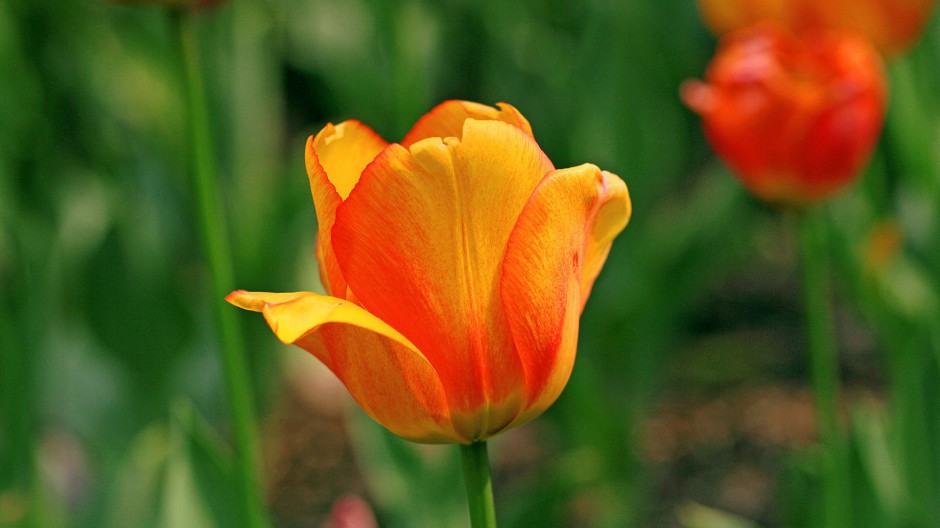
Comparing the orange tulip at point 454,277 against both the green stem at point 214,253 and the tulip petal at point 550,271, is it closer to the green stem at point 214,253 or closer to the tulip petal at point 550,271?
the tulip petal at point 550,271

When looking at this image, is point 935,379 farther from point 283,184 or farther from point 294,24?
point 294,24

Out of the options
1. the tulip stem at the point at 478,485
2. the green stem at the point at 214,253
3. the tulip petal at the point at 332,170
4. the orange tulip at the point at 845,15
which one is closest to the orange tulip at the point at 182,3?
the green stem at the point at 214,253

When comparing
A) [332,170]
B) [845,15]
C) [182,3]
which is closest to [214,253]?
[182,3]

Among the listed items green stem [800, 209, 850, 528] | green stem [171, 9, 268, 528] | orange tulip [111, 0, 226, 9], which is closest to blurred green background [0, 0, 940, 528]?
green stem [800, 209, 850, 528]

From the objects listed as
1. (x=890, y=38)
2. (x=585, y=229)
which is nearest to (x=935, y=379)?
(x=890, y=38)

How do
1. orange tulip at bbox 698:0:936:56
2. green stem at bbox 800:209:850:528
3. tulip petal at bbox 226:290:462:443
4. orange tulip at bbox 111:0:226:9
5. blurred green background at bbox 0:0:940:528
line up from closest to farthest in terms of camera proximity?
1. tulip petal at bbox 226:290:462:443
2. orange tulip at bbox 111:0:226:9
3. green stem at bbox 800:209:850:528
4. blurred green background at bbox 0:0:940:528
5. orange tulip at bbox 698:0:936:56

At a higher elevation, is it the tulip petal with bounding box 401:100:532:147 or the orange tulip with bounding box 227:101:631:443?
the tulip petal with bounding box 401:100:532:147

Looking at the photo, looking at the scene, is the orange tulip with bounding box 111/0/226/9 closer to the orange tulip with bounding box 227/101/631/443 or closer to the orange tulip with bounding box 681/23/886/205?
the orange tulip with bounding box 227/101/631/443
